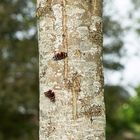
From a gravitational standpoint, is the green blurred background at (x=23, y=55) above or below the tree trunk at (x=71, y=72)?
above

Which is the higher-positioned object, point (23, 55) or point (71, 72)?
point (23, 55)

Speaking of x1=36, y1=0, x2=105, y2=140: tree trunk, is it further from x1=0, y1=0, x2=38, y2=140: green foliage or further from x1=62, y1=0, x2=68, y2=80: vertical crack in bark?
x1=0, y1=0, x2=38, y2=140: green foliage

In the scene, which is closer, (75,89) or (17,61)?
(75,89)

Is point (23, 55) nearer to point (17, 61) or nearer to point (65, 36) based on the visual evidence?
point (17, 61)

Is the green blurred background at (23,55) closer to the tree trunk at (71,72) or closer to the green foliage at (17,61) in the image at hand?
the green foliage at (17,61)

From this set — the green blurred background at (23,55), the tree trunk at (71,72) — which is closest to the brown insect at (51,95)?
the tree trunk at (71,72)

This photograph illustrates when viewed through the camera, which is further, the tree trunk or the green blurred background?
the green blurred background

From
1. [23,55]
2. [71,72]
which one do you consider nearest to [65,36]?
[71,72]

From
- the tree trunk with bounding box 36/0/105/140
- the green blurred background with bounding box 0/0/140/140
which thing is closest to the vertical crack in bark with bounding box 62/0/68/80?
the tree trunk with bounding box 36/0/105/140

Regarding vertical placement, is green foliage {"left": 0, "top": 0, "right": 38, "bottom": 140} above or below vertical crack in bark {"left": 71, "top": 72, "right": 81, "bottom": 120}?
above
